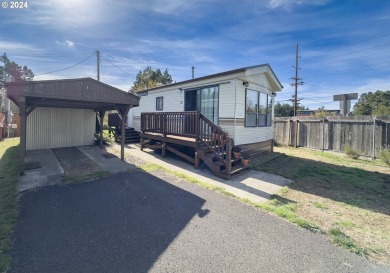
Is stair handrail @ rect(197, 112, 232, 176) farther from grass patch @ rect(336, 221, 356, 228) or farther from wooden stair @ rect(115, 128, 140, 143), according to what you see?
wooden stair @ rect(115, 128, 140, 143)

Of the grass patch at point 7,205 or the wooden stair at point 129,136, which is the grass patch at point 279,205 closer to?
the grass patch at point 7,205

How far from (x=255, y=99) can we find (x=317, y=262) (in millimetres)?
7708

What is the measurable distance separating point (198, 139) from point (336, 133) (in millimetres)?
8110

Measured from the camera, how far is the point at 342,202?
14.4ft

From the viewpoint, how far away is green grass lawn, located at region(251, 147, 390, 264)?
3031mm

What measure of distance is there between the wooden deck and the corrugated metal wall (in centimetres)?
525

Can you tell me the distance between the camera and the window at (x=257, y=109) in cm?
877

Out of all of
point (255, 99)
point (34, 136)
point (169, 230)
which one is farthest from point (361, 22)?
point (34, 136)

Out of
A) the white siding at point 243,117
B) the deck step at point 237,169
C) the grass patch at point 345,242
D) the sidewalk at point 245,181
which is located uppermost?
the white siding at point 243,117

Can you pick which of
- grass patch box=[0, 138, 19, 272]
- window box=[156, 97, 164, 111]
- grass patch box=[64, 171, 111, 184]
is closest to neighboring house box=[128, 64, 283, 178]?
window box=[156, 97, 164, 111]

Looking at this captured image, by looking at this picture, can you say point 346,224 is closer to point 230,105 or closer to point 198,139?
point 198,139

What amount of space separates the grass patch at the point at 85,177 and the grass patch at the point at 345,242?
19.2ft

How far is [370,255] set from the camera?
263 centimetres

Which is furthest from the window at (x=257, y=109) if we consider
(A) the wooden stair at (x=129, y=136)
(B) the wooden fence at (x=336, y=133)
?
(A) the wooden stair at (x=129, y=136)
